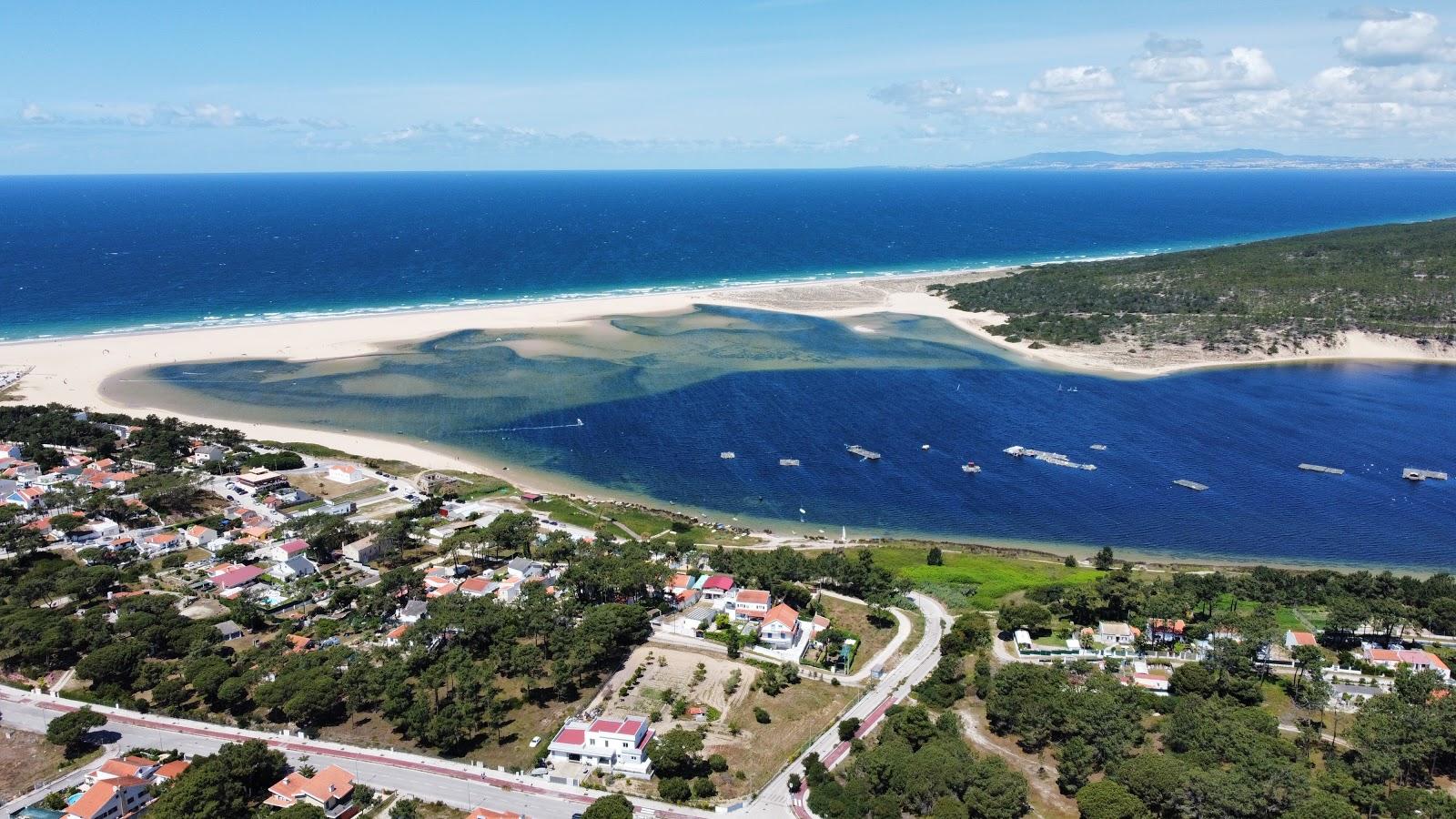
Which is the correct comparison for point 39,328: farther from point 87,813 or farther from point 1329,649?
point 1329,649

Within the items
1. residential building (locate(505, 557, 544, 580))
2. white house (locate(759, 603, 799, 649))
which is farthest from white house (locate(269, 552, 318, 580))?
white house (locate(759, 603, 799, 649))

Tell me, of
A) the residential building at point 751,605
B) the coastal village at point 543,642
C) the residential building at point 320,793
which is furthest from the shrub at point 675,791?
the residential building at point 751,605

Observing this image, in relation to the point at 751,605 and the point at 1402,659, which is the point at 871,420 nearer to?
the point at 751,605

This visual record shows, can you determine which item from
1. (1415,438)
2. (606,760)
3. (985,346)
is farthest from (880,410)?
(606,760)

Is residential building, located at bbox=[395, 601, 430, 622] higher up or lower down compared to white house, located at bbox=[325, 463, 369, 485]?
lower down

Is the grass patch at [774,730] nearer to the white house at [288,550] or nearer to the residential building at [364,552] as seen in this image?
the residential building at [364,552]

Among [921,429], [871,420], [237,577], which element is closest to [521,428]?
[237,577]

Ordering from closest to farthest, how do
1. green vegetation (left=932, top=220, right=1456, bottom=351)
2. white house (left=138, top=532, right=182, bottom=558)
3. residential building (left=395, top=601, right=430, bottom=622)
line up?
residential building (left=395, top=601, right=430, bottom=622) < white house (left=138, top=532, right=182, bottom=558) < green vegetation (left=932, top=220, right=1456, bottom=351)

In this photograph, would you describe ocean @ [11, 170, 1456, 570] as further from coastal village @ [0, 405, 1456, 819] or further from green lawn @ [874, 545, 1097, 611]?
coastal village @ [0, 405, 1456, 819]
